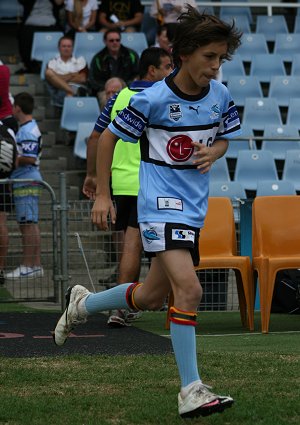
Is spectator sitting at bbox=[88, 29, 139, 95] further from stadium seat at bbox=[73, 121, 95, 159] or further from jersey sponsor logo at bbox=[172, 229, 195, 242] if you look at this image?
jersey sponsor logo at bbox=[172, 229, 195, 242]

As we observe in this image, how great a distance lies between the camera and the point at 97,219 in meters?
5.29

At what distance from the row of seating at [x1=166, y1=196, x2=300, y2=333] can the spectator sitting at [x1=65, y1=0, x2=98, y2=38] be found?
23.6ft

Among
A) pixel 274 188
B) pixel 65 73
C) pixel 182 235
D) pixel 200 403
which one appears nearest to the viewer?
pixel 200 403

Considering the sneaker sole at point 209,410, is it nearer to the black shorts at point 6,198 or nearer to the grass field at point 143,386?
the grass field at point 143,386

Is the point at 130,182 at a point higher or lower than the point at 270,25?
lower

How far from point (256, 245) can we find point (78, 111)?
5.55m

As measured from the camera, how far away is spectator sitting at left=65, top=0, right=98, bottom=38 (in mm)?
15332

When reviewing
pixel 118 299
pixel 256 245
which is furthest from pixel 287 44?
pixel 118 299

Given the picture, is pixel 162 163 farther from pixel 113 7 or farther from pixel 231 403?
pixel 113 7

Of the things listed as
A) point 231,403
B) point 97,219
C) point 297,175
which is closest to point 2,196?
point 297,175

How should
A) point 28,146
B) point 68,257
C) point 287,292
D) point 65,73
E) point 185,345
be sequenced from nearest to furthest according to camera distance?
point 185,345 → point 287,292 → point 68,257 → point 28,146 → point 65,73

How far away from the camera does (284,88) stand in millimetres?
14641

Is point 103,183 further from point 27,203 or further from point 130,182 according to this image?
point 27,203

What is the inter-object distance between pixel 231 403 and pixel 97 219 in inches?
42.6
